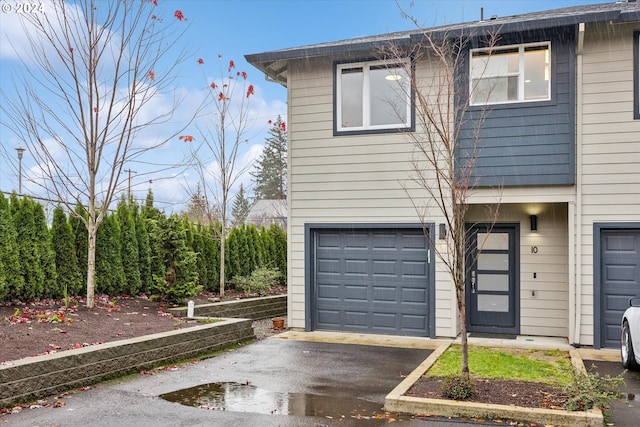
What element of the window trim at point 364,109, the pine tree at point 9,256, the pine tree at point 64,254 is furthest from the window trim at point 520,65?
the pine tree at point 9,256

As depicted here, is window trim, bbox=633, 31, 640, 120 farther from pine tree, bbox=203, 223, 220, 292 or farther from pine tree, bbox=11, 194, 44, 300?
pine tree, bbox=11, 194, 44, 300

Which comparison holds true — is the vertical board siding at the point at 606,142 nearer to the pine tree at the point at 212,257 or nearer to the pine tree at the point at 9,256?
the pine tree at the point at 212,257

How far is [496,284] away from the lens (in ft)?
36.2

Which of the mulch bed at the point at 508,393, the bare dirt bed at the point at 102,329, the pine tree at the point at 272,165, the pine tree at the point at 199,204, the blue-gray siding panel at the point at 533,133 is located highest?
the pine tree at the point at 272,165

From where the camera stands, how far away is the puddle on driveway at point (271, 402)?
19.6ft

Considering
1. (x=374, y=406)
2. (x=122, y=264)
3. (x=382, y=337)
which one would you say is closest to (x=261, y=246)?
(x=122, y=264)

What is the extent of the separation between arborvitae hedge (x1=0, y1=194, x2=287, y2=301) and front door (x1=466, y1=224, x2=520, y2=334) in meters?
5.54

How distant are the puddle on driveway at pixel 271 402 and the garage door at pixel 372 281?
14.3ft

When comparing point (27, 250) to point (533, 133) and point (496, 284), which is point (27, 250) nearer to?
point (496, 284)

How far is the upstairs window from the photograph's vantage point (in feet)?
32.4

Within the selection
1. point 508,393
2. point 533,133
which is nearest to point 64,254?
point 508,393

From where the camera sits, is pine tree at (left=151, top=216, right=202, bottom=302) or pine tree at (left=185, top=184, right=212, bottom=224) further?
pine tree at (left=185, top=184, right=212, bottom=224)

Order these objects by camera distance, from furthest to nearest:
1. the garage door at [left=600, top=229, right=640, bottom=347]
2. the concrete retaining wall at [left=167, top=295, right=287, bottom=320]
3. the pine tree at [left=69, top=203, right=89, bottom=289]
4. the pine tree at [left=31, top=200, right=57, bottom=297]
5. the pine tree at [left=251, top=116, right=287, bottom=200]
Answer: the pine tree at [left=251, top=116, right=287, bottom=200]
the concrete retaining wall at [left=167, top=295, right=287, bottom=320]
the pine tree at [left=69, top=203, right=89, bottom=289]
the pine tree at [left=31, top=200, right=57, bottom=297]
the garage door at [left=600, top=229, right=640, bottom=347]

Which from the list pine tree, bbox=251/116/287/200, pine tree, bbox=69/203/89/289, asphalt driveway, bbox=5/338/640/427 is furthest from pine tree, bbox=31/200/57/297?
pine tree, bbox=251/116/287/200
